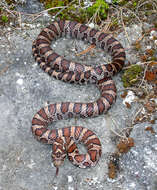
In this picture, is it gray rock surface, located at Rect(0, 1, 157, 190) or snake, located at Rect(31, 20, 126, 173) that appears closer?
gray rock surface, located at Rect(0, 1, 157, 190)

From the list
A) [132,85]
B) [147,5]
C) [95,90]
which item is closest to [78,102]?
[95,90]

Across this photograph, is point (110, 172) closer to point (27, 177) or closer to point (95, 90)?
point (27, 177)

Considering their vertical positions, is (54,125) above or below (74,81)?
below

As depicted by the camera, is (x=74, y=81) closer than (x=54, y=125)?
No

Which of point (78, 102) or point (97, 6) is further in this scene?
point (97, 6)
